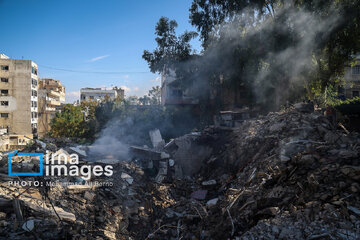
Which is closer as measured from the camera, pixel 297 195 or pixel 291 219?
pixel 291 219

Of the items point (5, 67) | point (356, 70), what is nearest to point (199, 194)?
point (356, 70)

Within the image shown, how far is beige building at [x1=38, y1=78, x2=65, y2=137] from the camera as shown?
30.9 metres

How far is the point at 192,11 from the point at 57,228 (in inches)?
602

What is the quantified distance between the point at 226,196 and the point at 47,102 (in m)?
34.8

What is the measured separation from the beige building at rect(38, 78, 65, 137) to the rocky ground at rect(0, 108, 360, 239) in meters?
27.7

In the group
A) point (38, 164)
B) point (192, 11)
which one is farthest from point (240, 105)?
point (38, 164)

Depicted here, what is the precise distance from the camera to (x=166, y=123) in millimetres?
14688

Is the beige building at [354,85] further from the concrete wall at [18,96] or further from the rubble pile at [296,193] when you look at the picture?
the concrete wall at [18,96]

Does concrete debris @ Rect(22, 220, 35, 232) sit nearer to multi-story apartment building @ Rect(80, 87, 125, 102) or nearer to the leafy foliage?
the leafy foliage

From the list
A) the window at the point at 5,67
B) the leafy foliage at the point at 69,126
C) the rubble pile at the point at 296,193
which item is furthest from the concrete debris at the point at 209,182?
the window at the point at 5,67

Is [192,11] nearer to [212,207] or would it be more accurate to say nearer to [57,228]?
[212,207]

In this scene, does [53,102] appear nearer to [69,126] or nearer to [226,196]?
[69,126]

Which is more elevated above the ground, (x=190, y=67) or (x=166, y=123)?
(x=190, y=67)

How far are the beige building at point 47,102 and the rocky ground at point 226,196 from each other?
27.7m
